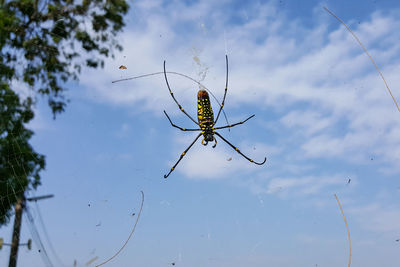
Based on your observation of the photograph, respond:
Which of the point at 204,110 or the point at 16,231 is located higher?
the point at 204,110

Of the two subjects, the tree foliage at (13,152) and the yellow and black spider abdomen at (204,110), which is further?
the tree foliage at (13,152)

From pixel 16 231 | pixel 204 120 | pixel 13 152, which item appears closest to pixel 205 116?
pixel 204 120

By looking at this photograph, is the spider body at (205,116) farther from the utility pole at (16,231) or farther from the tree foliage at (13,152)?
the tree foliage at (13,152)

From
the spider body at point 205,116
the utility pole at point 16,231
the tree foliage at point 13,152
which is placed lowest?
the utility pole at point 16,231

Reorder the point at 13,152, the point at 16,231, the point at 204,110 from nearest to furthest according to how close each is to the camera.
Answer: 1. the point at 204,110
2. the point at 16,231
3. the point at 13,152

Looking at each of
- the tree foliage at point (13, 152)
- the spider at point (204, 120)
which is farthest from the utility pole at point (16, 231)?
the spider at point (204, 120)

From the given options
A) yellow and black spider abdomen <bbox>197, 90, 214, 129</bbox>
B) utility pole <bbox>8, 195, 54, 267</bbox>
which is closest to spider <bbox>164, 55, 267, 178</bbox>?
yellow and black spider abdomen <bbox>197, 90, 214, 129</bbox>

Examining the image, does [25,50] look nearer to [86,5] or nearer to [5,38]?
[5,38]

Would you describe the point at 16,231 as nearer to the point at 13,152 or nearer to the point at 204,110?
the point at 13,152

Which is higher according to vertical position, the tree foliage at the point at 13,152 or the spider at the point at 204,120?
the tree foliage at the point at 13,152
